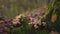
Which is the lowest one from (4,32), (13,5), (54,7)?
(4,32)

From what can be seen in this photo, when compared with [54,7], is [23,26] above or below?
below

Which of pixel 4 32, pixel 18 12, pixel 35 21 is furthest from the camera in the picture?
pixel 18 12

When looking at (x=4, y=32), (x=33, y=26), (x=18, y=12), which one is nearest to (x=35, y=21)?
(x=33, y=26)

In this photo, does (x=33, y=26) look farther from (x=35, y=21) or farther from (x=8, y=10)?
(x=8, y=10)

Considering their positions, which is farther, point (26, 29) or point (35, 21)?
point (35, 21)

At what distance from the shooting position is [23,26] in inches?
256

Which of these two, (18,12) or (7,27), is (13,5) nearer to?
(18,12)

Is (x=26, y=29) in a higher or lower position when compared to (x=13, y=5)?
lower

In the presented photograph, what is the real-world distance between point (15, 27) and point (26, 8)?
2.77 metres

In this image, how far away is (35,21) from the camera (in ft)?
22.6

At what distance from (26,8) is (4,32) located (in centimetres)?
307

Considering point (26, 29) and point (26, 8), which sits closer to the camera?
point (26, 29)

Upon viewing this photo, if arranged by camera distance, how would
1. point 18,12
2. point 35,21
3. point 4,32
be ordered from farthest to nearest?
point 18,12, point 35,21, point 4,32

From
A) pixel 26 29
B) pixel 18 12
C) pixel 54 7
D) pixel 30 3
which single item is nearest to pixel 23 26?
pixel 26 29
